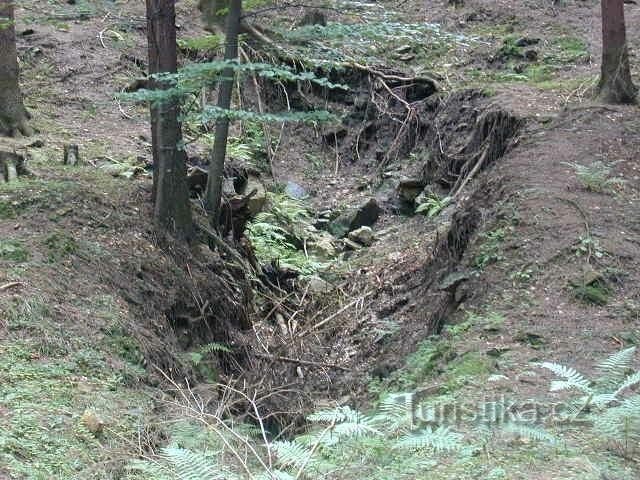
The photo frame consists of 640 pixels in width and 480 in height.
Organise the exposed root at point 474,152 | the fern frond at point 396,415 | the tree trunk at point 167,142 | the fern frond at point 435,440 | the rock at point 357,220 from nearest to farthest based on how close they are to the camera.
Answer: the fern frond at point 435,440 < the fern frond at point 396,415 < the tree trunk at point 167,142 < the exposed root at point 474,152 < the rock at point 357,220

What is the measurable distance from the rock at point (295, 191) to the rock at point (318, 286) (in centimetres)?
294

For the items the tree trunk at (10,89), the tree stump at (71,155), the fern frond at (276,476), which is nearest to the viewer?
the fern frond at (276,476)

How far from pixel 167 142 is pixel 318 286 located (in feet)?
12.0

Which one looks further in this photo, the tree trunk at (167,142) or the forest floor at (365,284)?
the tree trunk at (167,142)

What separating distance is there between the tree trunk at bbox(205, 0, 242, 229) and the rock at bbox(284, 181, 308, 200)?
4.25m

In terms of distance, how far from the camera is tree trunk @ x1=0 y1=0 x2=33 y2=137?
10547mm

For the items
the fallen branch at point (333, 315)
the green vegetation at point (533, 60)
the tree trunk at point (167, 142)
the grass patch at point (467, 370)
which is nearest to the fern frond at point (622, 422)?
the grass patch at point (467, 370)

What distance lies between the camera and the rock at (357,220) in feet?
42.6

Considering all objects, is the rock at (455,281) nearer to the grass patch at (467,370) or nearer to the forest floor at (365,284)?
the forest floor at (365,284)

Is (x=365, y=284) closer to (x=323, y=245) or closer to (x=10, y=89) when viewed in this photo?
(x=323, y=245)

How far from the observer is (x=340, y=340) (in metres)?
9.70

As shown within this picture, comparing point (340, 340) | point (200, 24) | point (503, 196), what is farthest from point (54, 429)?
point (200, 24)

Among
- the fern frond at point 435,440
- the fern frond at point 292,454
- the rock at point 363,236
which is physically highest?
the fern frond at point 435,440

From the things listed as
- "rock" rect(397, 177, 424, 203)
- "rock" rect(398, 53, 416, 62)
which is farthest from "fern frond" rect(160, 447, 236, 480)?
"rock" rect(398, 53, 416, 62)
